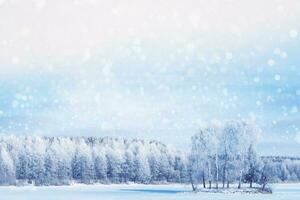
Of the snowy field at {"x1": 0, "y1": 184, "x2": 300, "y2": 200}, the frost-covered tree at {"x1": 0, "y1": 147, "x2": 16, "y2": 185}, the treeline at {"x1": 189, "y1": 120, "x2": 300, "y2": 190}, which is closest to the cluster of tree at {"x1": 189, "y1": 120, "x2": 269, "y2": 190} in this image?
the treeline at {"x1": 189, "y1": 120, "x2": 300, "y2": 190}

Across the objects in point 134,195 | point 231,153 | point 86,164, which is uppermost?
point 86,164

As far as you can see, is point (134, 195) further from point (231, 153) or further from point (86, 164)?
point (86, 164)

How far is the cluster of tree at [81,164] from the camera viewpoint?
10381cm

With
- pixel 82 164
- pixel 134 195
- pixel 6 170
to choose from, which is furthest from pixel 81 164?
pixel 134 195

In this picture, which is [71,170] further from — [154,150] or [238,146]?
[238,146]

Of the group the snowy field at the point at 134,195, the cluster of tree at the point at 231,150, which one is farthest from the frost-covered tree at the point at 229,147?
the snowy field at the point at 134,195

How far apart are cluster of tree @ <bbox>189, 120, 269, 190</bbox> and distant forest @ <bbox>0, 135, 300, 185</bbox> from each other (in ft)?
119

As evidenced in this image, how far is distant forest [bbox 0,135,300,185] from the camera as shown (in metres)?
104

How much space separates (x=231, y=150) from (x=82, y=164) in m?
47.3

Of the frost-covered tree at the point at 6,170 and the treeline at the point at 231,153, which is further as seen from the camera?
the frost-covered tree at the point at 6,170

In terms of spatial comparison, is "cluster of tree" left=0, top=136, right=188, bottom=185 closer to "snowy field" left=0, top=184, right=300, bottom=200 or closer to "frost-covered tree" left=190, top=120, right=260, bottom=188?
"snowy field" left=0, top=184, right=300, bottom=200

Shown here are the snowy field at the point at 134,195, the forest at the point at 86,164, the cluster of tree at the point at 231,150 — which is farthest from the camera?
the forest at the point at 86,164

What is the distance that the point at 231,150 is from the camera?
6334 cm

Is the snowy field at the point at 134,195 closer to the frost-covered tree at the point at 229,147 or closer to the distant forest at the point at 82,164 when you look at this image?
the frost-covered tree at the point at 229,147
